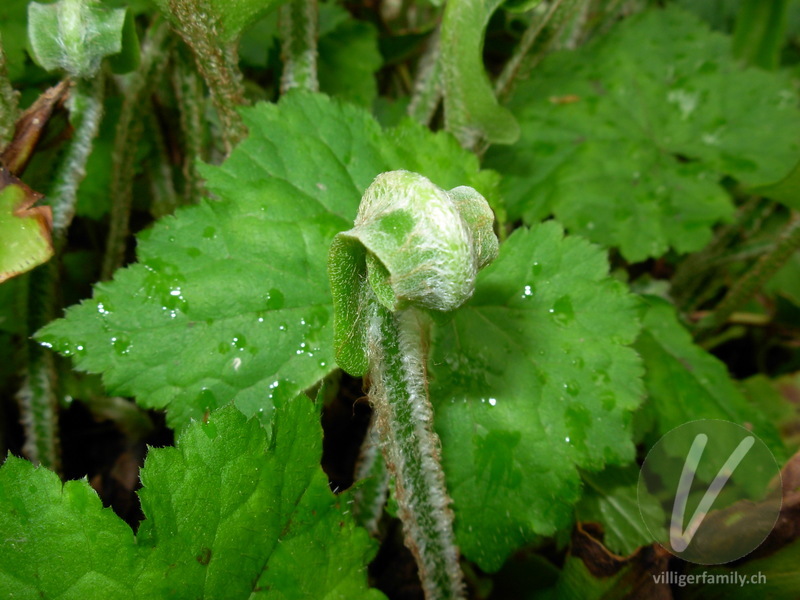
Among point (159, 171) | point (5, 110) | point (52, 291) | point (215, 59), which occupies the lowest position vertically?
point (52, 291)

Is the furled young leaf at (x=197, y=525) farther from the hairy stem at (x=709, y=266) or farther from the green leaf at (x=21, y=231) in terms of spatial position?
the hairy stem at (x=709, y=266)

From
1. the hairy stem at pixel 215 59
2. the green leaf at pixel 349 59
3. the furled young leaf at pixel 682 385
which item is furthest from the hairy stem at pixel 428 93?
the furled young leaf at pixel 682 385

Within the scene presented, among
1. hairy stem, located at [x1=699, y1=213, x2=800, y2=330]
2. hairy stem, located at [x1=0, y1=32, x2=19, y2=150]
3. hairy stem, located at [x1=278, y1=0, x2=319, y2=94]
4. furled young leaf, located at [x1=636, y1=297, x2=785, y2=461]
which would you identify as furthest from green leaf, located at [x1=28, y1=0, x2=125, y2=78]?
hairy stem, located at [x1=699, y1=213, x2=800, y2=330]

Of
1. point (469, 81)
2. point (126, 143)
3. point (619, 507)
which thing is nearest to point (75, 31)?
point (126, 143)

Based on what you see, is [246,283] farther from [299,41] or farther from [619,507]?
[619,507]

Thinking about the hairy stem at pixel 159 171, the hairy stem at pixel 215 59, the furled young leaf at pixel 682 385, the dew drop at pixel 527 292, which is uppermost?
the hairy stem at pixel 215 59

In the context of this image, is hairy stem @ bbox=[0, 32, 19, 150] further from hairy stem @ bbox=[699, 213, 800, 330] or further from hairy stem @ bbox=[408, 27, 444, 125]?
hairy stem @ bbox=[699, 213, 800, 330]
